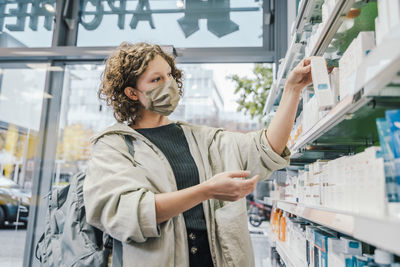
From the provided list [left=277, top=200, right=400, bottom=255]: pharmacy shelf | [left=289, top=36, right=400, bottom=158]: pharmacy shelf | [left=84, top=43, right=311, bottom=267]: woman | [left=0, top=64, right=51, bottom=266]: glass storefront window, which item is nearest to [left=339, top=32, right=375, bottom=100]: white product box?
[left=289, top=36, right=400, bottom=158]: pharmacy shelf

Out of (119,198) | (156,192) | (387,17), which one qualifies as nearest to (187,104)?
(156,192)

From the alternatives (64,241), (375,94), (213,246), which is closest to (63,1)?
(64,241)

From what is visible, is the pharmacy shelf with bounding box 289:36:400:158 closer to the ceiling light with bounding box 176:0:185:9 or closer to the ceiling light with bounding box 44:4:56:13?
the ceiling light with bounding box 176:0:185:9

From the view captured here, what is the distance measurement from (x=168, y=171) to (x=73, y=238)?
19.1 inches

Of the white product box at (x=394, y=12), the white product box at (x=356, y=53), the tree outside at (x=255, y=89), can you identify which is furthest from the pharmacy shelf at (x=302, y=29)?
the tree outside at (x=255, y=89)

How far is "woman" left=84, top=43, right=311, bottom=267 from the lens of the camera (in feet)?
4.18

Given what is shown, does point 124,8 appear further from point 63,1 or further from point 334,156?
point 334,156

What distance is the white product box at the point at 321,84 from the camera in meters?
1.22

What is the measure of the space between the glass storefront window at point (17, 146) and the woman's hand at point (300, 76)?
127 inches

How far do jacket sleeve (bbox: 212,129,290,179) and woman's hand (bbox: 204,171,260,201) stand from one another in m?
0.24

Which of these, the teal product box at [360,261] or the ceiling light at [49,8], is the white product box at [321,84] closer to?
the teal product box at [360,261]

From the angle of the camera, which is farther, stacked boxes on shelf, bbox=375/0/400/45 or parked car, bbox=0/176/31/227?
→ parked car, bbox=0/176/31/227

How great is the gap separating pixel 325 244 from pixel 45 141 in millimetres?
3254

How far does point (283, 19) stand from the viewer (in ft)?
12.1
